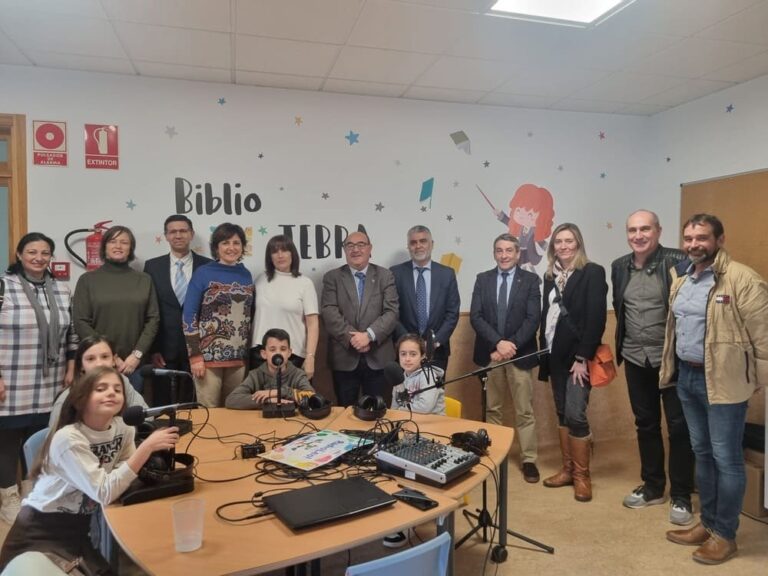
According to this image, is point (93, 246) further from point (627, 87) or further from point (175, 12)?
point (627, 87)

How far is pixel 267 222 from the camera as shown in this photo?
376cm

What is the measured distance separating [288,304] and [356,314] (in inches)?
17.4

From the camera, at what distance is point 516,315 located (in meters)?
3.51

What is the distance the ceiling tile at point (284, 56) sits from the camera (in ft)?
9.79

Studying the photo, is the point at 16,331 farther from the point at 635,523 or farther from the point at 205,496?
the point at 635,523

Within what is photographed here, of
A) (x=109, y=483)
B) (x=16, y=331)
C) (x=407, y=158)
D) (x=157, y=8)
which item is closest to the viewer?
(x=109, y=483)

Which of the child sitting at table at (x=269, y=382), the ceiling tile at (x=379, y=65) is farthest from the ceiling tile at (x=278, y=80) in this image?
the child sitting at table at (x=269, y=382)

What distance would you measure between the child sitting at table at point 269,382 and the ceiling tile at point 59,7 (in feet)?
5.78

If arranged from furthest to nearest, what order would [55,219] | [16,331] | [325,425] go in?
[55,219] < [16,331] < [325,425]

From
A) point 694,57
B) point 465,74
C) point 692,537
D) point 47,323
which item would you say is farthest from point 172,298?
point 694,57

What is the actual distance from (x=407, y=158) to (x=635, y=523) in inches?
108

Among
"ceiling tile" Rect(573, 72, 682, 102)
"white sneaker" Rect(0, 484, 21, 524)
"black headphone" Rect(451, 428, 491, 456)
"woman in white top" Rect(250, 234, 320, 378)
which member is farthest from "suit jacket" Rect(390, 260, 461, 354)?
"white sneaker" Rect(0, 484, 21, 524)

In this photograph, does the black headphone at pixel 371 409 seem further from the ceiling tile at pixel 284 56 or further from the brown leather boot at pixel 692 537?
the ceiling tile at pixel 284 56

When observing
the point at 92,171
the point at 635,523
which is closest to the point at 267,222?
the point at 92,171
